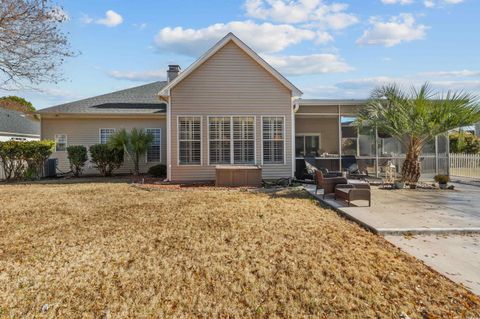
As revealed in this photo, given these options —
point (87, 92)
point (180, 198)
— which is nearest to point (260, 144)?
point (180, 198)

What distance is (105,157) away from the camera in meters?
15.4

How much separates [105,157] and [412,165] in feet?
46.0

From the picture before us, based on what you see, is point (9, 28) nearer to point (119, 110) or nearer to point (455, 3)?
point (119, 110)

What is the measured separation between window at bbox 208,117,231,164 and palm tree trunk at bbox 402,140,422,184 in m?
7.06

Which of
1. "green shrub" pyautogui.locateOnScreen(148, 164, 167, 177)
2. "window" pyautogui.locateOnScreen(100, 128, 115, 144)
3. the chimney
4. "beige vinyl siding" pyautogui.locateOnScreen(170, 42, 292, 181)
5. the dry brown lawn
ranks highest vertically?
the chimney

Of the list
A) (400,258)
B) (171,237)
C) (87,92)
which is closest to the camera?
(400,258)

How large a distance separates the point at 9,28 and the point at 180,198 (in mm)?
7270

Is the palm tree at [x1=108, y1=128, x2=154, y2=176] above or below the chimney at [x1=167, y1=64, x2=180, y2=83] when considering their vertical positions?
below

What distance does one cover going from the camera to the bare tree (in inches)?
353

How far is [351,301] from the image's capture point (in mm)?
3164

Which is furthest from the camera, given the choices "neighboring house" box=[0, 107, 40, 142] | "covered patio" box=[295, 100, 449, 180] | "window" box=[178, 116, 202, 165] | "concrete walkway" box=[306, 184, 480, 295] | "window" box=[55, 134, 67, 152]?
"neighboring house" box=[0, 107, 40, 142]

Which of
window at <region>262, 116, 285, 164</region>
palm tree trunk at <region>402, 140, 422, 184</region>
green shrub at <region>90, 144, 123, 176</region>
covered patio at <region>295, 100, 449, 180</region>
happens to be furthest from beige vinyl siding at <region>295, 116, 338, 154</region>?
green shrub at <region>90, 144, 123, 176</region>

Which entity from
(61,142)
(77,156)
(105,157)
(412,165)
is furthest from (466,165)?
(61,142)

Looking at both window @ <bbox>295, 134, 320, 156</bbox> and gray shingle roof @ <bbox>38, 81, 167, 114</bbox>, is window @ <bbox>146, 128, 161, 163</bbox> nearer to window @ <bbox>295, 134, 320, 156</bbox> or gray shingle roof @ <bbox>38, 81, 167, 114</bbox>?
gray shingle roof @ <bbox>38, 81, 167, 114</bbox>
